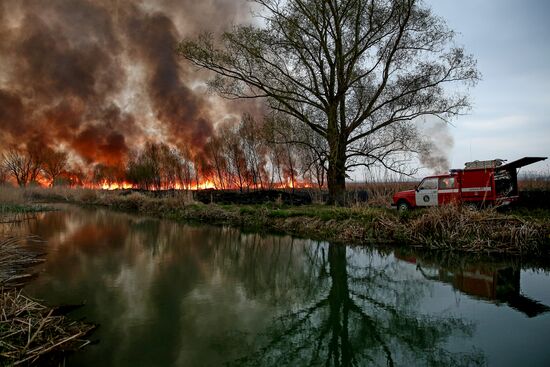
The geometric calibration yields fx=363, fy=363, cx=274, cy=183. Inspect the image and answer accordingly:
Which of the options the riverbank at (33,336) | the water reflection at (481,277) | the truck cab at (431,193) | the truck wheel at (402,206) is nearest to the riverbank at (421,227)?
the water reflection at (481,277)

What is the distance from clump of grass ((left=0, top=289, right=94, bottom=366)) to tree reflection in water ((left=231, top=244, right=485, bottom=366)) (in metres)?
1.99

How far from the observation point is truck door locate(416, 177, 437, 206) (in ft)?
48.6

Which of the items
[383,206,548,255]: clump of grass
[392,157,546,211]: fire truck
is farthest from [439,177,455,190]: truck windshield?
[383,206,548,255]: clump of grass

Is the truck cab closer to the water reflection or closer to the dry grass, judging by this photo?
the dry grass

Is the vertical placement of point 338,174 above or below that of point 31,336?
above

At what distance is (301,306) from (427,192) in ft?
35.6

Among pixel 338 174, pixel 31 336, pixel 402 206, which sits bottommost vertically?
pixel 31 336

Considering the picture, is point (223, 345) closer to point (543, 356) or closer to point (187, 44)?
point (543, 356)

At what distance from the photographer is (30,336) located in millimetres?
3896

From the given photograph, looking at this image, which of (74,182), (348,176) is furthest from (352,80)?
(74,182)

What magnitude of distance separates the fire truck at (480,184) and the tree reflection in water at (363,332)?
22.5ft

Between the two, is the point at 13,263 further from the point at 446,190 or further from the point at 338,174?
the point at 446,190

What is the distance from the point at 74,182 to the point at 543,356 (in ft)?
237

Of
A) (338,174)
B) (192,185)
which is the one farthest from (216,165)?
(338,174)
